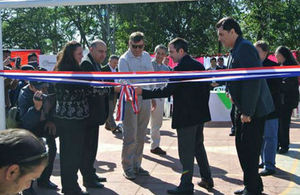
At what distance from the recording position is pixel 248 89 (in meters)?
4.40

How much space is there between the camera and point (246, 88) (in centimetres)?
441

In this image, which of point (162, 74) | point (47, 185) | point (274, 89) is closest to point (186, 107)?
point (162, 74)

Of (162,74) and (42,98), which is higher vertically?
(162,74)

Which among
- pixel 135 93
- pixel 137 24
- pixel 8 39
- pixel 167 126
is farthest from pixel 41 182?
pixel 8 39

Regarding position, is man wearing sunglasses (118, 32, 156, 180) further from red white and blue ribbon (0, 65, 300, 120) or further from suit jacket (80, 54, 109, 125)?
red white and blue ribbon (0, 65, 300, 120)

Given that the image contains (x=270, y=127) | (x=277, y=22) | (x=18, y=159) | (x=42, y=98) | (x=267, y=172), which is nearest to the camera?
(x=18, y=159)

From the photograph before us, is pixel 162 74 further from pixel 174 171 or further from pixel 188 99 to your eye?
pixel 174 171

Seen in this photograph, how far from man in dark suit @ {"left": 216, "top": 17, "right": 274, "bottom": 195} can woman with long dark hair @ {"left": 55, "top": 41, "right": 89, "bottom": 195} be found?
1744mm

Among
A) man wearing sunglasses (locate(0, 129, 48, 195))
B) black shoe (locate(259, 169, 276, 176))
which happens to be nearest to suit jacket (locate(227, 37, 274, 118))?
black shoe (locate(259, 169, 276, 176))

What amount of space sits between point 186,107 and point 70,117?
1396 mm

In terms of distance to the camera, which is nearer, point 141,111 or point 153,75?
point 153,75

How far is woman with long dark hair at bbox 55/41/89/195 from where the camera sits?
4700 mm

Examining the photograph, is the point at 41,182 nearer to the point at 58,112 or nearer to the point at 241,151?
the point at 58,112

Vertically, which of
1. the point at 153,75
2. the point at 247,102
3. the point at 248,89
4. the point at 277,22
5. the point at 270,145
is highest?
the point at 277,22
